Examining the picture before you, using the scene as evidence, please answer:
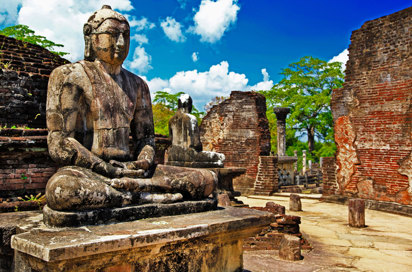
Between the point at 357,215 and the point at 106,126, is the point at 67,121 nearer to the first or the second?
the point at 106,126

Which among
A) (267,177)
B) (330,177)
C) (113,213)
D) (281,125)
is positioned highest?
(281,125)

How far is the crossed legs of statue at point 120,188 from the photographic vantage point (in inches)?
86.8

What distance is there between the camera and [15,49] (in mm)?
6773

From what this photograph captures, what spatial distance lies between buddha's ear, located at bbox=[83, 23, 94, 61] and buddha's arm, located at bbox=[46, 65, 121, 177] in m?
0.20

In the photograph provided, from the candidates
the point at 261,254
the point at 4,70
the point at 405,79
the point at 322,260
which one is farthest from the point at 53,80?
the point at 405,79

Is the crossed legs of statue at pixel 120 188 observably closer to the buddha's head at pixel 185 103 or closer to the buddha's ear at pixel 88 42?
the buddha's ear at pixel 88 42

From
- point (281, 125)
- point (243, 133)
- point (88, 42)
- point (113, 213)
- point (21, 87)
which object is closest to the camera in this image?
point (113, 213)

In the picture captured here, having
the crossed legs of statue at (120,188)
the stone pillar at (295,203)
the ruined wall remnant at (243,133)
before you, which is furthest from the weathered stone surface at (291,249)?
the ruined wall remnant at (243,133)

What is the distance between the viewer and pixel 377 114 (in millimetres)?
9078

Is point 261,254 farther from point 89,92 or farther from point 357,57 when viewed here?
point 357,57

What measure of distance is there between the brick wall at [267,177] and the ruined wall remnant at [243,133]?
0.24 metres

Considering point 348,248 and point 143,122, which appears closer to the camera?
point 143,122

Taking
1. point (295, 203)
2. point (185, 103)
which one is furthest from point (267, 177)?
point (185, 103)

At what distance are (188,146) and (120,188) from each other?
5254 mm
